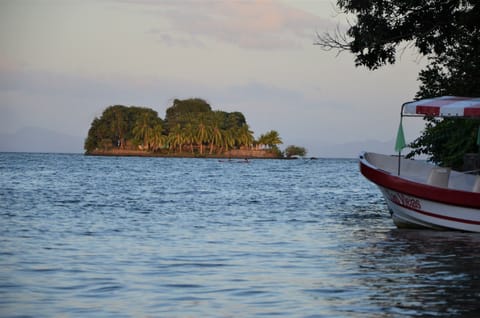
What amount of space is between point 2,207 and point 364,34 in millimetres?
12353

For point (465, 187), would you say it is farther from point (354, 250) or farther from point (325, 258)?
point (325, 258)

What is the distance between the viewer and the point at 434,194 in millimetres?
18172

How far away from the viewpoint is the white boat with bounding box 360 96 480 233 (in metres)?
18.1

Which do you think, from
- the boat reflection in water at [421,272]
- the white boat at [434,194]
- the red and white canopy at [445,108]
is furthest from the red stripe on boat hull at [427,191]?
the red and white canopy at [445,108]

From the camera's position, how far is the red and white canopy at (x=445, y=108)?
60.8 ft

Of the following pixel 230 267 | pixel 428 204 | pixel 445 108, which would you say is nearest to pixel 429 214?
pixel 428 204

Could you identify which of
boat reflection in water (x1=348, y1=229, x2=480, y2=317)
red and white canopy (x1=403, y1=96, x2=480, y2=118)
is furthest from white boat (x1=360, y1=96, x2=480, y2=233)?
boat reflection in water (x1=348, y1=229, x2=480, y2=317)

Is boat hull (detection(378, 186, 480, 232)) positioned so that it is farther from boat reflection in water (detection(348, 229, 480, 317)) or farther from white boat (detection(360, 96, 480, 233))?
boat reflection in water (detection(348, 229, 480, 317))

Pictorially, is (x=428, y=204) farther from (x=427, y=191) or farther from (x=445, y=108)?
(x=445, y=108)

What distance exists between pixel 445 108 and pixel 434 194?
195 centimetres

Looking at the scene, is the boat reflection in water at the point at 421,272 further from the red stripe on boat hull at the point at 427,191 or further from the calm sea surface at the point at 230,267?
the red stripe on boat hull at the point at 427,191

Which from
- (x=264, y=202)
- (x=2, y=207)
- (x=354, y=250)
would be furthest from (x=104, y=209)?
(x=354, y=250)

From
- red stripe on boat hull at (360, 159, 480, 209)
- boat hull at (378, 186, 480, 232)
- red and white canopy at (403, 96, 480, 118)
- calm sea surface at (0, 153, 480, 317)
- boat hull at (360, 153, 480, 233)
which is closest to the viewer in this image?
calm sea surface at (0, 153, 480, 317)

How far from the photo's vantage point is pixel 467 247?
1611cm
